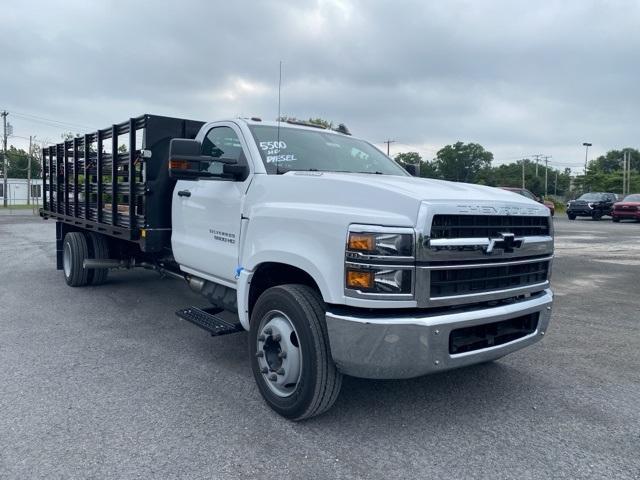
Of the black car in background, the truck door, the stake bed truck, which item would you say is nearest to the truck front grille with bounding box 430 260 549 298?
the stake bed truck

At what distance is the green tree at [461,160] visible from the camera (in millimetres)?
104750

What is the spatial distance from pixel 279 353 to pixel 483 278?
4.48ft

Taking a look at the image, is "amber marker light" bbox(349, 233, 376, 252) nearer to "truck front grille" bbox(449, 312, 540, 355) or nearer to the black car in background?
"truck front grille" bbox(449, 312, 540, 355)

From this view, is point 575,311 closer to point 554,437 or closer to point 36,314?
point 554,437

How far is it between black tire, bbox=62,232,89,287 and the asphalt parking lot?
1.85 metres

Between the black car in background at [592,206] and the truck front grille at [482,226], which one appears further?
the black car in background at [592,206]

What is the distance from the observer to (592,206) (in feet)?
101

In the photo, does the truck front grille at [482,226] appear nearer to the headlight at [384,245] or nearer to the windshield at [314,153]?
the headlight at [384,245]

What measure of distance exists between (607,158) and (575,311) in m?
116

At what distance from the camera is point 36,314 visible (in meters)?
6.18

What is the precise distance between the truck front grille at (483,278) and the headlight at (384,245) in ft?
0.73

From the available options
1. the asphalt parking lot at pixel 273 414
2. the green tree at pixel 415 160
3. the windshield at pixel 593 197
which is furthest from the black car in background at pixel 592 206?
the asphalt parking lot at pixel 273 414

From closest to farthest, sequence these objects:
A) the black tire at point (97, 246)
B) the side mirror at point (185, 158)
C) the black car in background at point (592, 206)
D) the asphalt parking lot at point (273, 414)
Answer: the asphalt parking lot at point (273, 414) → the side mirror at point (185, 158) → the black tire at point (97, 246) → the black car in background at point (592, 206)

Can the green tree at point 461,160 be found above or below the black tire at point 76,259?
above
